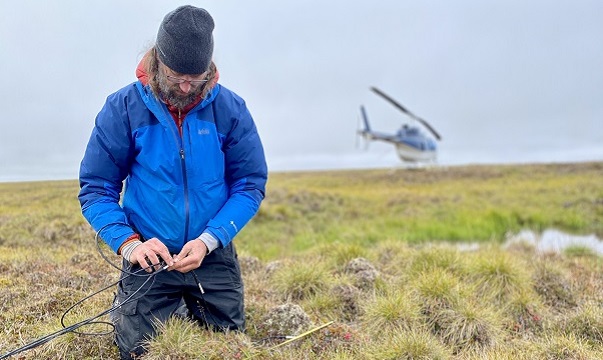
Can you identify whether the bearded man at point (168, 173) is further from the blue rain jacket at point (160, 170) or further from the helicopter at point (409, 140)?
the helicopter at point (409, 140)

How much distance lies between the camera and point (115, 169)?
335 centimetres

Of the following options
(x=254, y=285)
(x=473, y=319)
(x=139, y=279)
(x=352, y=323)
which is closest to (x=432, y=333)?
(x=473, y=319)

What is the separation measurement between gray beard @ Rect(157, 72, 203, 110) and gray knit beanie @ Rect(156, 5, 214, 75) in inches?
5.4

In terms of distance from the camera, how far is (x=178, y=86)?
321 cm

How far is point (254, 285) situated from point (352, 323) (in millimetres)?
1335

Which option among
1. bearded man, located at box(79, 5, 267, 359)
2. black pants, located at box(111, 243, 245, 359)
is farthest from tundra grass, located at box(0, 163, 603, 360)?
bearded man, located at box(79, 5, 267, 359)

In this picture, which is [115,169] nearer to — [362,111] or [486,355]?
[486,355]

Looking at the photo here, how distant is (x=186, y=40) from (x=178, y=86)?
33 centimetres

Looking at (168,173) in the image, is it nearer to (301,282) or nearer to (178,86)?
(178,86)

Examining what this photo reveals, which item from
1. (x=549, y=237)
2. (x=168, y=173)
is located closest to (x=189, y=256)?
(x=168, y=173)

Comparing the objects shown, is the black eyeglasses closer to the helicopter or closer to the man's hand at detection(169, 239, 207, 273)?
the man's hand at detection(169, 239, 207, 273)

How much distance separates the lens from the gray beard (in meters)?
3.22

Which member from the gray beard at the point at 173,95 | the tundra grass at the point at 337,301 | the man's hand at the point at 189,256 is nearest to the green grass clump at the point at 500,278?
the tundra grass at the point at 337,301

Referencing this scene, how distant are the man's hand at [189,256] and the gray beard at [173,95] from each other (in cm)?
94
